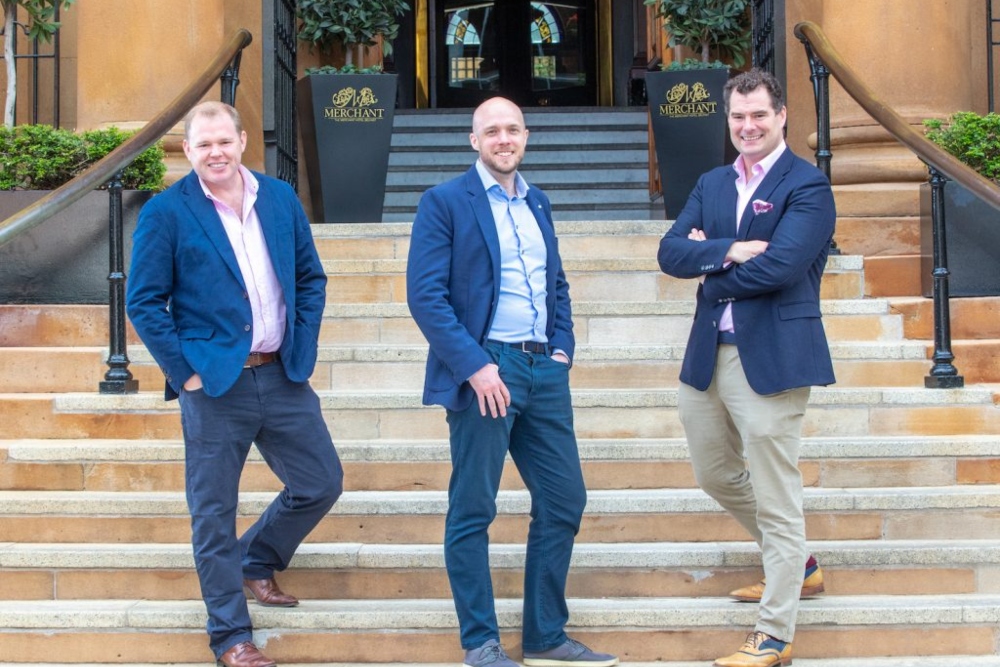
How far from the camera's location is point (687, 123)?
26.2 ft

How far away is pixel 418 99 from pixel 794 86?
6.41 m

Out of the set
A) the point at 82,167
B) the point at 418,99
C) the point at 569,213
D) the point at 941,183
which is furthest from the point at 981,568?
the point at 418,99

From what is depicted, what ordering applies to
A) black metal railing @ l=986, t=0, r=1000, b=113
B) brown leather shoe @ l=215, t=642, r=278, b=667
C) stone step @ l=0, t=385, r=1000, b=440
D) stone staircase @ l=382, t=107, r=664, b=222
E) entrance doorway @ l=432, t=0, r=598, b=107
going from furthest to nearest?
entrance doorway @ l=432, t=0, r=598, b=107, stone staircase @ l=382, t=107, r=664, b=222, black metal railing @ l=986, t=0, r=1000, b=113, stone step @ l=0, t=385, r=1000, b=440, brown leather shoe @ l=215, t=642, r=278, b=667

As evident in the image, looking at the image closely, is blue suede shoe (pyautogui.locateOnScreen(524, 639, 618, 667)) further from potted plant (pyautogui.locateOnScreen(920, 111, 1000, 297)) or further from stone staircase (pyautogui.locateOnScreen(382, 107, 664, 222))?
stone staircase (pyautogui.locateOnScreen(382, 107, 664, 222))

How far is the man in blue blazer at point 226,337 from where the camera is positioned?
157 inches

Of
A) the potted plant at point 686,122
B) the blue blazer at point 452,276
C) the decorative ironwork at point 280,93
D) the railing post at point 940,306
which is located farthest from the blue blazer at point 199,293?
the potted plant at point 686,122

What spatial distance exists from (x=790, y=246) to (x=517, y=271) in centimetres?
83

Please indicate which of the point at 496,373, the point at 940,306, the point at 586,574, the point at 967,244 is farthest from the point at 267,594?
the point at 967,244

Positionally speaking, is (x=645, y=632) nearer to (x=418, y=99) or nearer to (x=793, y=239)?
(x=793, y=239)

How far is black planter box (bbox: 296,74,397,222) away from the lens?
→ 806 centimetres

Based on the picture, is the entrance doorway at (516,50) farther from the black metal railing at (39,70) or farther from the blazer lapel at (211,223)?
the blazer lapel at (211,223)

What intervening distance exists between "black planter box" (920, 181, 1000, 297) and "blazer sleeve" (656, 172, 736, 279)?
2365 mm

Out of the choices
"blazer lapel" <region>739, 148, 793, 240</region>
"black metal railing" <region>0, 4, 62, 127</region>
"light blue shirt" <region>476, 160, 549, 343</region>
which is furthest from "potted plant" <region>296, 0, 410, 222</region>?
"blazer lapel" <region>739, 148, 793, 240</region>

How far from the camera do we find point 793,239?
393 cm
